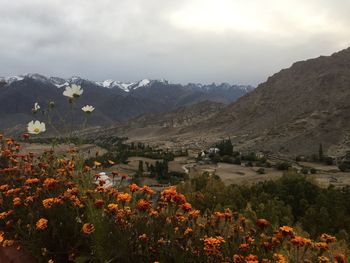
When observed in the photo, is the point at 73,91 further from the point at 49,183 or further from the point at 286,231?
the point at 286,231

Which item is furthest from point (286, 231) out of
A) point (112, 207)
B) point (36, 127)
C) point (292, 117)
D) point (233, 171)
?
point (292, 117)

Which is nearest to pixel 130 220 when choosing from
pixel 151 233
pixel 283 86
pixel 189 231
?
pixel 151 233

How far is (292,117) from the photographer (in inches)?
3187

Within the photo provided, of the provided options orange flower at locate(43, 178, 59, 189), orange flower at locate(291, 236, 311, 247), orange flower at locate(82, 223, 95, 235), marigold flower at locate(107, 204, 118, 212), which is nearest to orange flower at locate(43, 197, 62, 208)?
orange flower at locate(43, 178, 59, 189)

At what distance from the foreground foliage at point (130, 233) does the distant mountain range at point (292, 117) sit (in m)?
53.9

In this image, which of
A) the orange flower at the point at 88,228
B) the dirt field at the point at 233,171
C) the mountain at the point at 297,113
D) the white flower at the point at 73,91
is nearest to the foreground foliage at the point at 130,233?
the orange flower at the point at 88,228

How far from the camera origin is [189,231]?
450 cm

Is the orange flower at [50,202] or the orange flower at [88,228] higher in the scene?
the orange flower at [50,202]

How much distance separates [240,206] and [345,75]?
8064 centimetres

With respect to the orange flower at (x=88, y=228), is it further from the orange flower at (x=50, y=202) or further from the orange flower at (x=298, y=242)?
the orange flower at (x=298, y=242)

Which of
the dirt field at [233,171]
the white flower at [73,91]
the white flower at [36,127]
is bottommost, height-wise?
the dirt field at [233,171]

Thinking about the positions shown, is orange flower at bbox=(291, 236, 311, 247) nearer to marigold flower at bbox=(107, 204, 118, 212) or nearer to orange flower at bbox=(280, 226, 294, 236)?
orange flower at bbox=(280, 226, 294, 236)

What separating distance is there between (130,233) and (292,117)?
79.1 metres

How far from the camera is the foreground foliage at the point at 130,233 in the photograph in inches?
172
